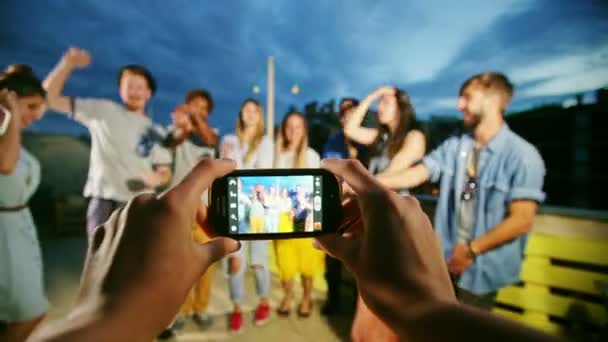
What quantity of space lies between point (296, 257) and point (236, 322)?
69 cm

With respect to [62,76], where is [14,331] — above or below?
below

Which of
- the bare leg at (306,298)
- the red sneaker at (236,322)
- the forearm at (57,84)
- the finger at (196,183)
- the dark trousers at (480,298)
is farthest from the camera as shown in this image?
the bare leg at (306,298)

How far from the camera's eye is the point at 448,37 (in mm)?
5094

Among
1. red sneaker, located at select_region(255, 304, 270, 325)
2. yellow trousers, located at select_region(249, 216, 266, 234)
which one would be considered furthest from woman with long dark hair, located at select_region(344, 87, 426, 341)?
red sneaker, located at select_region(255, 304, 270, 325)

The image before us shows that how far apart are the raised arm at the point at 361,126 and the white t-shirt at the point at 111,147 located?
1.72 meters

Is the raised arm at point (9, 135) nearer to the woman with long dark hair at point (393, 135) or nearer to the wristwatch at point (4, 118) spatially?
the wristwatch at point (4, 118)

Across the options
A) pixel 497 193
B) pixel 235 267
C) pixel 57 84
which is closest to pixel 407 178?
pixel 497 193

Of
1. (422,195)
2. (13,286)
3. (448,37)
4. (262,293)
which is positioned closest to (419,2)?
(448,37)

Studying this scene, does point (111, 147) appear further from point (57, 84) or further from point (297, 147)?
point (297, 147)

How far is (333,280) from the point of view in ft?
8.26

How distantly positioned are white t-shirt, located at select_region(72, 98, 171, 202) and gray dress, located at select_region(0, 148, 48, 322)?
389 mm

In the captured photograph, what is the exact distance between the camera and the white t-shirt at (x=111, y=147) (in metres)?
2.00

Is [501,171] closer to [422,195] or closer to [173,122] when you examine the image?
[422,195]

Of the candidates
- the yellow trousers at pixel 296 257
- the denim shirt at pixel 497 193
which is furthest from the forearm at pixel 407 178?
the yellow trousers at pixel 296 257
